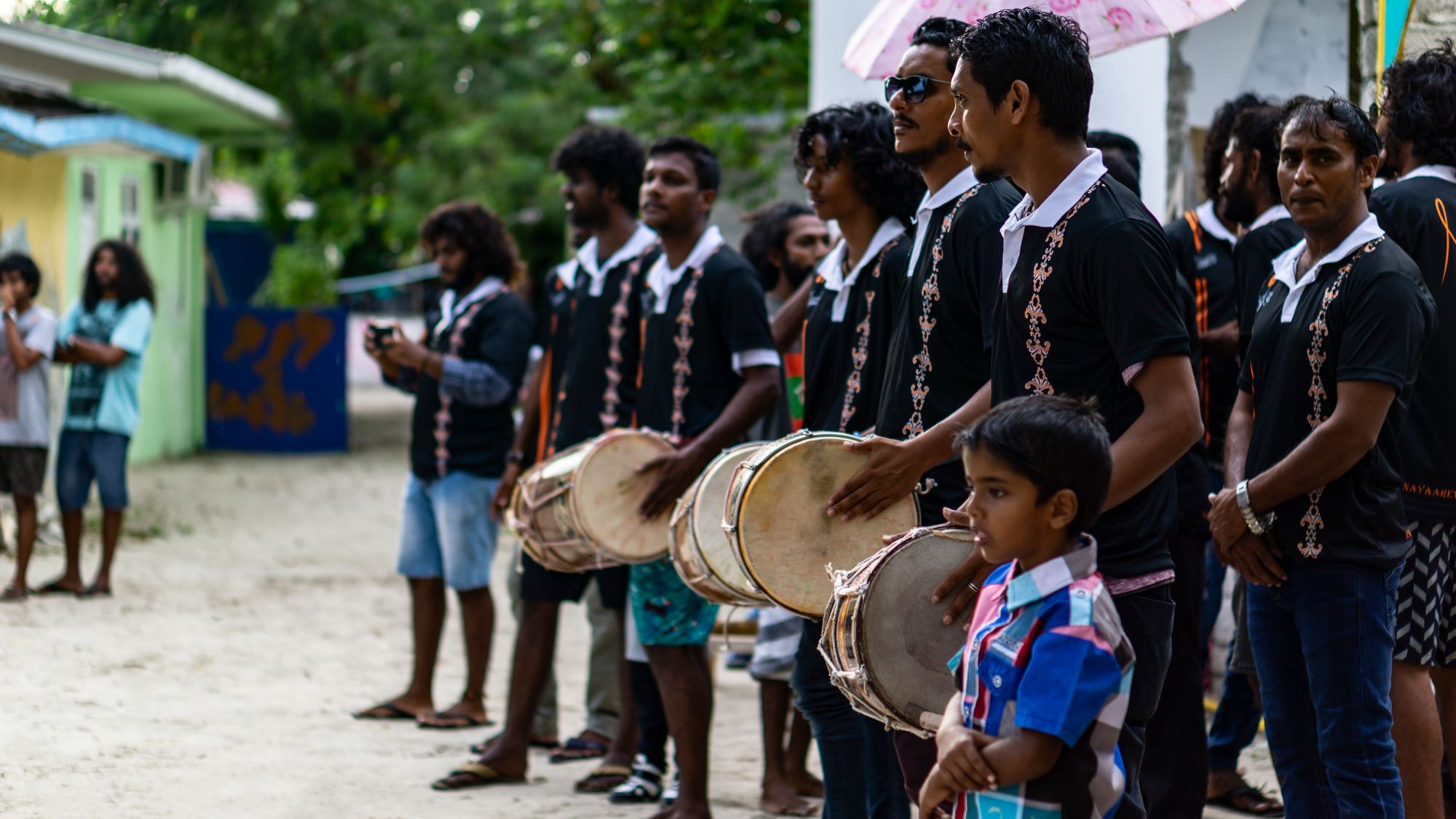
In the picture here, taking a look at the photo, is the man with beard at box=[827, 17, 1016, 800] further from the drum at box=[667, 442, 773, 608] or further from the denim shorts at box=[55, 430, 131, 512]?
the denim shorts at box=[55, 430, 131, 512]

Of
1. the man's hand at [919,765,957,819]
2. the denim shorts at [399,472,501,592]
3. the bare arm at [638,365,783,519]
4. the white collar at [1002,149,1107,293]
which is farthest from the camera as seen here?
the denim shorts at [399,472,501,592]

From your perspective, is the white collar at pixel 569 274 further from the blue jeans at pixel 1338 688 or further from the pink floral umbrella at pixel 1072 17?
the blue jeans at pixel 1338 688

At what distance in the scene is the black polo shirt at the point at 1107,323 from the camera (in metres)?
2.95

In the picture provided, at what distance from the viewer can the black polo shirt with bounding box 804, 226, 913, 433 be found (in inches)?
161

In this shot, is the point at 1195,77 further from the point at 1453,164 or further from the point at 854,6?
the point at 1453,164

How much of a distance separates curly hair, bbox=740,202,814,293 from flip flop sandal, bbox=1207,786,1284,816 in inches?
106

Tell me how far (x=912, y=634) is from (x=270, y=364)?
1720 centimetres

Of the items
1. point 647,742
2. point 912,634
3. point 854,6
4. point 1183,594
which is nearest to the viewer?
point 912,634

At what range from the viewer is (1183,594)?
14.4 feet

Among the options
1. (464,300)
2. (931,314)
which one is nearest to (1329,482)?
(931,314)

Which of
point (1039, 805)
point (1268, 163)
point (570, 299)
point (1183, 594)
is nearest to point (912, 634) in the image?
point (1039, 805)

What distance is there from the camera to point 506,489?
6.19 metres

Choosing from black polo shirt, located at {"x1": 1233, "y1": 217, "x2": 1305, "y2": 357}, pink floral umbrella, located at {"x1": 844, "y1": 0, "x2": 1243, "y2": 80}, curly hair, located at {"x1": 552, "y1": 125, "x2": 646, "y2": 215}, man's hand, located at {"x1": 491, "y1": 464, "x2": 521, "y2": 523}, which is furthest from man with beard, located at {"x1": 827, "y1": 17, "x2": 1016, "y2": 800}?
man's hand, located at {"x1": 491, "y1": 464, "x2": 521, "y2": 523}

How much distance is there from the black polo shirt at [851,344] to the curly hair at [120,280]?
6081 mm
